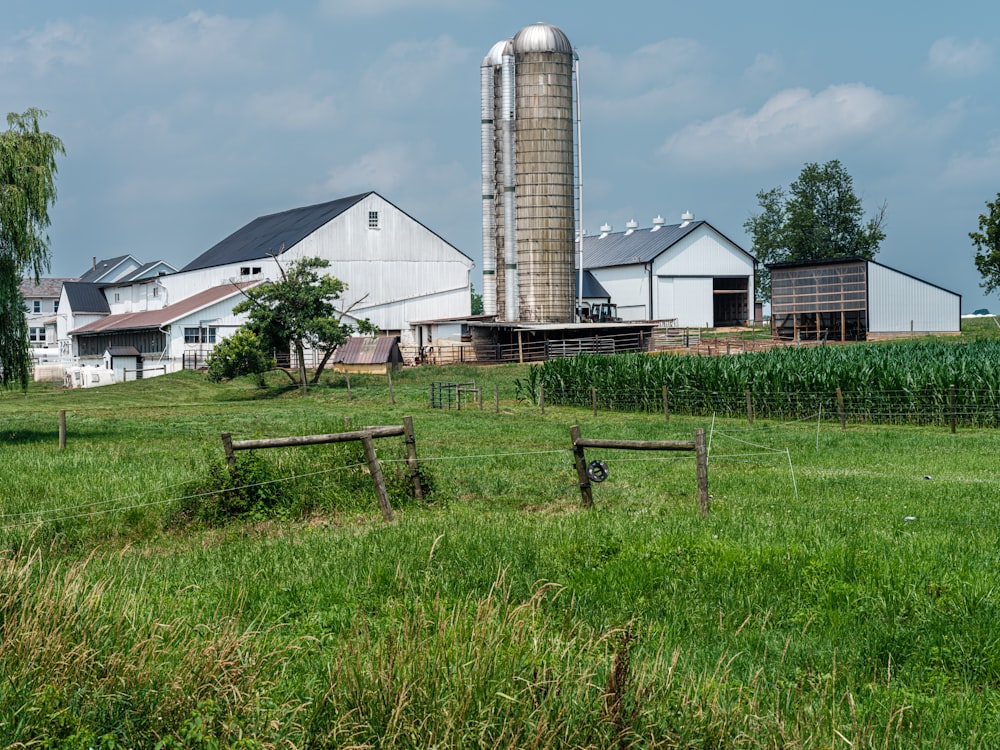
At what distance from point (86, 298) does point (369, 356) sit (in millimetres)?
35147

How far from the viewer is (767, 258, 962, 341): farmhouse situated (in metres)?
67.9

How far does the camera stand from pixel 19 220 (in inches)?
1125

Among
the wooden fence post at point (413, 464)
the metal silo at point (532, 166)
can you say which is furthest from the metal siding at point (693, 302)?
the wooden fence post at point (413, 464)

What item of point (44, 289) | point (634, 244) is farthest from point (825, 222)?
point (44, 289)

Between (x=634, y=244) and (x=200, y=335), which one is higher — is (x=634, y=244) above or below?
above

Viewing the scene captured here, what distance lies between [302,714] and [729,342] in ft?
200

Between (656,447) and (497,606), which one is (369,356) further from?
(497,606)

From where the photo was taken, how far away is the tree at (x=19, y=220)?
2869 cm

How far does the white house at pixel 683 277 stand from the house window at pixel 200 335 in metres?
30.2

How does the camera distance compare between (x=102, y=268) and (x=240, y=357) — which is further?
(x=102, y=268)

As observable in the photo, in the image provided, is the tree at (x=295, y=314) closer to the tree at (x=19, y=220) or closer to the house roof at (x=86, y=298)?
the tree at (x=19, y=220)

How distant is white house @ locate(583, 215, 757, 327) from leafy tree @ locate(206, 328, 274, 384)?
3275cm

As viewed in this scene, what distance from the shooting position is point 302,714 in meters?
6.50

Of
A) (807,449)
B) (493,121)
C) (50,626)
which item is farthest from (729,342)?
(50,626)
